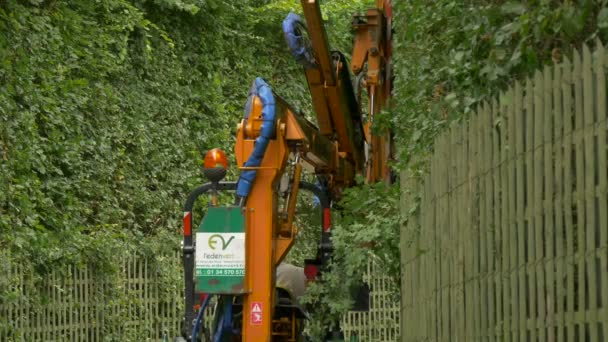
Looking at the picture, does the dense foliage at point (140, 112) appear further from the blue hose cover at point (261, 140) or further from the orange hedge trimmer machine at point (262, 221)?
the blue hose cover at point (261, 140)

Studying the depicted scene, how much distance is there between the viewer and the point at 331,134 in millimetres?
15805

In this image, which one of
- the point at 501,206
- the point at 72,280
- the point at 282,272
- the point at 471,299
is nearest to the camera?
the point at 501,206

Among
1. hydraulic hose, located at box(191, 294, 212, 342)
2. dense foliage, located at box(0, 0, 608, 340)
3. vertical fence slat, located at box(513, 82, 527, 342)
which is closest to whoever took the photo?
vertical fence slat, located at box(513, 82, 527, 342)

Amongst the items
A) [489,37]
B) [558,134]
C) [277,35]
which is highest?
[277,35]

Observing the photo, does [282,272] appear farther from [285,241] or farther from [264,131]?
[264,131]

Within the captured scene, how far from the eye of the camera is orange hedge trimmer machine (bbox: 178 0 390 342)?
12.1 metres

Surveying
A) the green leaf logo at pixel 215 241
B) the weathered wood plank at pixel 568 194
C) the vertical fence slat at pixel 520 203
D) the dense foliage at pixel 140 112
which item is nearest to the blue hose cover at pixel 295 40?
the dense foliage at pixel 140 112

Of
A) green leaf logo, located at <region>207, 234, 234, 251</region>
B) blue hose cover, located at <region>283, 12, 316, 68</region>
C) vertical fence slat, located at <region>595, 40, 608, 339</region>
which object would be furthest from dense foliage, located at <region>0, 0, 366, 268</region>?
vertical fence slat, located at <region>595, 40, 608, 339</region>

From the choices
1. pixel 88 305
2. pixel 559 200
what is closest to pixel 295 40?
pixel 88 305

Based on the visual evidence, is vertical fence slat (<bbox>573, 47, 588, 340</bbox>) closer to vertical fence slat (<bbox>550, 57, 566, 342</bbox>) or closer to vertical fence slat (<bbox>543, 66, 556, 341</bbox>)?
vertical fence slat (<bbox>550, 57, 566, 342</bbox>)

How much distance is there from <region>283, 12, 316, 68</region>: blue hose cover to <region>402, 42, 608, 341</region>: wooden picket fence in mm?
5810

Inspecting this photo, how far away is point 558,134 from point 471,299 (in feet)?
6.03

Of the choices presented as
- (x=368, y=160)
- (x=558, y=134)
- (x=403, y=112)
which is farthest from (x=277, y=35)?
(x=558, y=134)

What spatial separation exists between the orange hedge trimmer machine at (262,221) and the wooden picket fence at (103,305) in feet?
14.3
